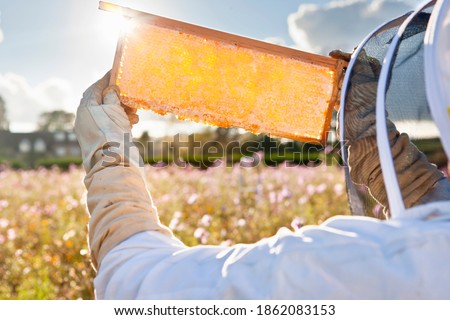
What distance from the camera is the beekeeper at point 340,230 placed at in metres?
1.04

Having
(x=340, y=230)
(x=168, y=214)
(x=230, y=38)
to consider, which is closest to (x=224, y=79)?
(x=230, y=38)

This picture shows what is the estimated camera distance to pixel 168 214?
5062mm

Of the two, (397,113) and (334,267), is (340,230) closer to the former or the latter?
(334,267)

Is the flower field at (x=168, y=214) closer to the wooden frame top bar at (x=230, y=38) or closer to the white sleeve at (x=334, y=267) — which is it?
the wooden frame top bar at (x=230, y=38)

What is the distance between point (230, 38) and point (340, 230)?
1314mm

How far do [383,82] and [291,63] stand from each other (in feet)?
2.92

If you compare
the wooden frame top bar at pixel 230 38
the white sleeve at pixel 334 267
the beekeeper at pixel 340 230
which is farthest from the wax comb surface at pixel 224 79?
the white sleeve at pixel 334 267

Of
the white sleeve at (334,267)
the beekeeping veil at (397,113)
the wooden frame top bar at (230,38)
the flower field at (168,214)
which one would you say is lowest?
the flower field at (168,214)

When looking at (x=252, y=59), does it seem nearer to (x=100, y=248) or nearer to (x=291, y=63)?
(x=291, y=63)

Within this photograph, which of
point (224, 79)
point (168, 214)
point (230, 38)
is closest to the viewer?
point (230, 38)

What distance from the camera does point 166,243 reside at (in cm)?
135

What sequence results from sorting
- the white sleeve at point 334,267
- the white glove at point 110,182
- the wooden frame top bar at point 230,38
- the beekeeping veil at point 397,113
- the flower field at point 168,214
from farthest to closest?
1. the flower field at point 168,214
2. the wooden frame top bar at point 230,38
3. the white glove at point 110,182
4. the beekeeping veil at point 397,113
5. the white sleeve at point 334,267

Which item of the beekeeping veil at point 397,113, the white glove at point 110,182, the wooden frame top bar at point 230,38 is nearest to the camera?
the beekeeping veil at point 397,113

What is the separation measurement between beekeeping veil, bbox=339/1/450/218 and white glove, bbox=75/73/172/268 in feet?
2.28
